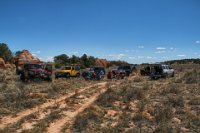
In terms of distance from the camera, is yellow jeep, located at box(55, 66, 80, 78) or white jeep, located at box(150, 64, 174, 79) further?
yellow jeep, located at box(55, 66, 80, 78)

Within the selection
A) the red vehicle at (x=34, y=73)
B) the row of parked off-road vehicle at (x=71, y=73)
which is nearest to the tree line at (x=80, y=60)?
the row of parked off-road vehicle at (x=71, y=73)

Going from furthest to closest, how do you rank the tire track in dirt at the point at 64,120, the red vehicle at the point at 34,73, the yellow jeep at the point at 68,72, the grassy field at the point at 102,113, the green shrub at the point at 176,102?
the yellow jeep at the point at 68,72, the red vehicle at the point at 34,73, the green shrub at the point at 176,102, the grassy field at the point at 102,113, the tire track in dirt at the point at 64,120

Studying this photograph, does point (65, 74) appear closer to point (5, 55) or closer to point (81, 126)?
point (81, 126)

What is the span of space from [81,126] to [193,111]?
592 cm

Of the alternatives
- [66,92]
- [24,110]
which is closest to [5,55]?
[66,92]

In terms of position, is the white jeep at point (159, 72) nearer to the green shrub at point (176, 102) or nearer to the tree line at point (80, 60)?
the green shrub at point (176, 102)

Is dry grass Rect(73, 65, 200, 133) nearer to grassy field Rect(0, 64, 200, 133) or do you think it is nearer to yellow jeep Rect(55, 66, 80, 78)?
grassy field Rect(0, 64, 200, 133)

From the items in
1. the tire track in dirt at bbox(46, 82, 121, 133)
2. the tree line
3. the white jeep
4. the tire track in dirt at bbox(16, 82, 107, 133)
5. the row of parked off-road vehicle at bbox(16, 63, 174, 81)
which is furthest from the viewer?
the tree line

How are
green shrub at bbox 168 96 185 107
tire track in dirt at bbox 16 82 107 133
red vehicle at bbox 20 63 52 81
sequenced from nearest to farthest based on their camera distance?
tire track in dirt at bbox 16 82 107 133, green shrub at bbox 168 96 185 107, red vehicle at bbox 20 63 52 81

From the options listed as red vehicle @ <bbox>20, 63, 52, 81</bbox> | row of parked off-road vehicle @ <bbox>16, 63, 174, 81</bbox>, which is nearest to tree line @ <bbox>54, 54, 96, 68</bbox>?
row of parked off-road vehicle @ <bbox>16, 63, 174, 81</bbox>

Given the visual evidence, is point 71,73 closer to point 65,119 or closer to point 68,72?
point 68,72

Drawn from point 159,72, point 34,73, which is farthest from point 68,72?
point 159,72

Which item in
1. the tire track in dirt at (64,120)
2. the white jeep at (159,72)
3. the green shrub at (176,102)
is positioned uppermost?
the white jeep at (159,72)

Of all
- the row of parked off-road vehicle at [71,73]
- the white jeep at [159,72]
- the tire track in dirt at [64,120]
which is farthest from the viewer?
the white jeep at [159,72]
